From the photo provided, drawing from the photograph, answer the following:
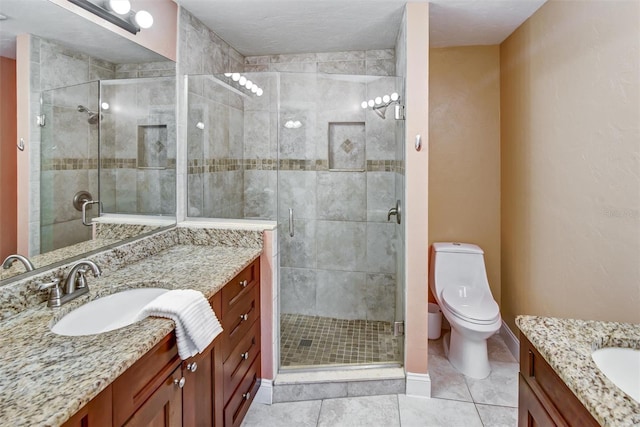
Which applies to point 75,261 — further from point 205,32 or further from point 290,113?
point 205,32

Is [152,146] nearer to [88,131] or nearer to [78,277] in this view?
[88,131]

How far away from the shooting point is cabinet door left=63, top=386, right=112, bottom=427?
78 centimetres

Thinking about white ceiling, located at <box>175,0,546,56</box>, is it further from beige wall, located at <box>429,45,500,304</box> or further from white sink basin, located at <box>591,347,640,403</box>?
white sink basin, located at <box>591,347,640,403</box>

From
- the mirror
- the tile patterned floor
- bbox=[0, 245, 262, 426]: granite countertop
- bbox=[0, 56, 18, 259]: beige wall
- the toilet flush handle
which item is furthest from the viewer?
the toilet flush handle

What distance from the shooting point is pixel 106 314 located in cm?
136

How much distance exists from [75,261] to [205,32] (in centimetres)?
176

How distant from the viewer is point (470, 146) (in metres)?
2.87

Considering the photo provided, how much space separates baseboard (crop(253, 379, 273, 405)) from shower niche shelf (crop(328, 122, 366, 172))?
1.52m

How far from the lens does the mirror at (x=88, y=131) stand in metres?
1.27

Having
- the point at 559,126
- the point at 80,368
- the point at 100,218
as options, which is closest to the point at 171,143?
the point at 100,218

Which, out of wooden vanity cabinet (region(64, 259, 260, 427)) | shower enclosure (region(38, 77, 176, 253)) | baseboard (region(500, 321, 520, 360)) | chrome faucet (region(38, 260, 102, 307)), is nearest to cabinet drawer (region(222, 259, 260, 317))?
wooden vanity cabinet (region(64, 259, 260, 427))

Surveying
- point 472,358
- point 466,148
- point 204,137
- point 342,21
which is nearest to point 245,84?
point 204,137

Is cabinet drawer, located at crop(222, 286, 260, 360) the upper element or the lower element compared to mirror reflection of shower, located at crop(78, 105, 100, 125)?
lower

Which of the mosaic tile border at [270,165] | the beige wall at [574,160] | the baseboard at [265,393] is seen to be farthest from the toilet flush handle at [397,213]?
the baseboard at [265,393]
